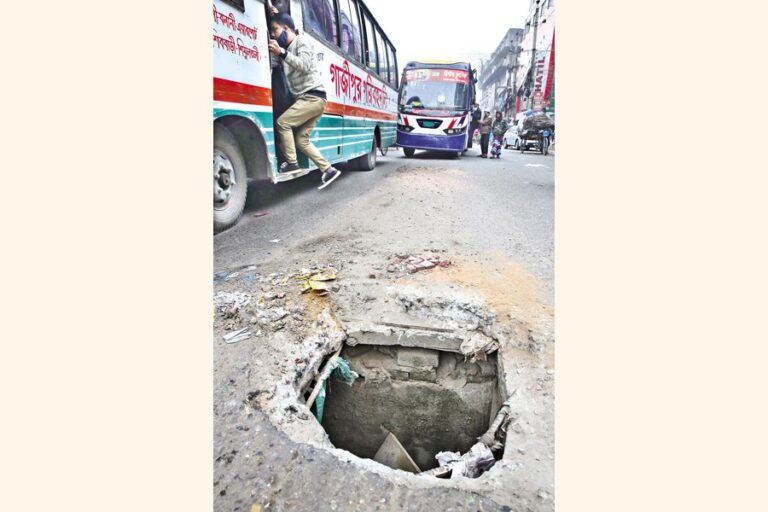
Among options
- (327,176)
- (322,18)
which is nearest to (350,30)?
(322,18)

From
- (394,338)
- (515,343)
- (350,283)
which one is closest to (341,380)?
(394,338)

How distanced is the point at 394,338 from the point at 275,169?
51.0 inches

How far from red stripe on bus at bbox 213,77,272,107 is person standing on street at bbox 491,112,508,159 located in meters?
6.15

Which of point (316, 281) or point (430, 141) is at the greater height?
point (430, 141)

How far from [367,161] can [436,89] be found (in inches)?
152

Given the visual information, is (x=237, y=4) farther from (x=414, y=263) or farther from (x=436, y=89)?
(x=436, y=89)

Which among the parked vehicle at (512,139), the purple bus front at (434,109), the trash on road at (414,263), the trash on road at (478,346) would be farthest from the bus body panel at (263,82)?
the parked vehicle at (512,139)

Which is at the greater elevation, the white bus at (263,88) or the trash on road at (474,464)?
the white bus at (263,88)

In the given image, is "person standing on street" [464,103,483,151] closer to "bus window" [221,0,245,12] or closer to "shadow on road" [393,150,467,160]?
"shadow on road" [393,150,467,160]

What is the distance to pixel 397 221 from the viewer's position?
11.8ft

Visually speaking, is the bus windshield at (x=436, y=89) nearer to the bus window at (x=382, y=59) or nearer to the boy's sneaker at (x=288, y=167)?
the bus window at (x=382, y=59)

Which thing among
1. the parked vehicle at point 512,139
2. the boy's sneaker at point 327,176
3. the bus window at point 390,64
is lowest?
the boy's sneaker at point 327,176

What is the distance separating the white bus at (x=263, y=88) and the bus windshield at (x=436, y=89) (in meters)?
3.97

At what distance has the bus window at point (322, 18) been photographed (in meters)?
2.84
